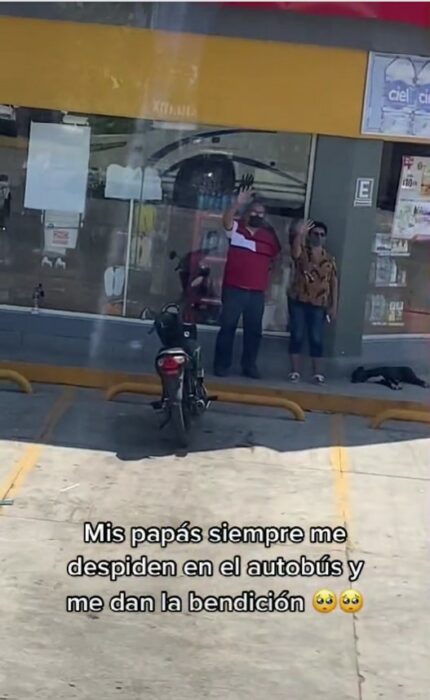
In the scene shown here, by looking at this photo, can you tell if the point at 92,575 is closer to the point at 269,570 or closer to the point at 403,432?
the point at 269,570

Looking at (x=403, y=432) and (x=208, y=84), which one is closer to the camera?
(x=403, y=432)

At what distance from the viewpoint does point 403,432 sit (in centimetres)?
902

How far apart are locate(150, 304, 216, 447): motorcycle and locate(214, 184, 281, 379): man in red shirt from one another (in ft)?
5.29

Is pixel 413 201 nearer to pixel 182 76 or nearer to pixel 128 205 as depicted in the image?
pixel 182 76

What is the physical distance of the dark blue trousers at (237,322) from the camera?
1025 centimetres

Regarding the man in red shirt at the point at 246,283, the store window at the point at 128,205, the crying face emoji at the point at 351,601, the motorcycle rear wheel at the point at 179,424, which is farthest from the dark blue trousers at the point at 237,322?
the crying face emoji at the point at 351,601

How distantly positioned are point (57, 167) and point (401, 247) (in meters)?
3.35

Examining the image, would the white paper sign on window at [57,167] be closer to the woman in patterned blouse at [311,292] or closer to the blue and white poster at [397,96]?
the woman in patterned blouse at [311,292]

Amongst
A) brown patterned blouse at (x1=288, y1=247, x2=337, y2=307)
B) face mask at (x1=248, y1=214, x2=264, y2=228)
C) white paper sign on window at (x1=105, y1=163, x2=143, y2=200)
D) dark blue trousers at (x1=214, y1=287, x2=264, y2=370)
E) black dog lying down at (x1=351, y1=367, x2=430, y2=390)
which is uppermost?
white paper sign on window at (x1=105, y1=163, x2=143, y2=200)

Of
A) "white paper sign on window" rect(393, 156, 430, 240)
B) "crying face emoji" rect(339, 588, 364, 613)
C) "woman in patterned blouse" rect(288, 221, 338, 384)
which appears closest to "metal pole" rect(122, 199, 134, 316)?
"woman in patterned blouse" rect(288, 221, 338, 384)

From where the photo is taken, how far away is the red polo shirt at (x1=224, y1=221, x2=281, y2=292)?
10.1m

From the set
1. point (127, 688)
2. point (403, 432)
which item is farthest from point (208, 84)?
point (127, 688)

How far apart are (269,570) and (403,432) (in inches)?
136

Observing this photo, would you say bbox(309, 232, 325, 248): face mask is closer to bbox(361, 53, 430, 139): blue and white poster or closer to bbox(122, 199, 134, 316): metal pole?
bbox(361, 53, 430, 139): blue and white poster
